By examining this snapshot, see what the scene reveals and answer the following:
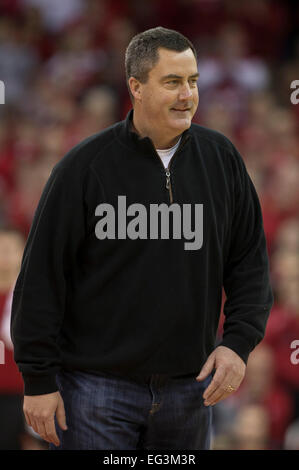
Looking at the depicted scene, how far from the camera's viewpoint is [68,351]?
6.82 ft

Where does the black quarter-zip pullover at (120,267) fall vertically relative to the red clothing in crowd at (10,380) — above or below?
above

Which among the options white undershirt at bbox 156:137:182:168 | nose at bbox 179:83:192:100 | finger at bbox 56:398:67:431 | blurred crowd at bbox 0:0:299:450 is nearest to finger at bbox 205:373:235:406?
finger at bbox 56:398:67:431

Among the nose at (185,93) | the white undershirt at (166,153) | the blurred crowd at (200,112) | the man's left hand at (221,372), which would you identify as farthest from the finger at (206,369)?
the blurred crowd at (200,112)

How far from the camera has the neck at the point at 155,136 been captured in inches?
82.1

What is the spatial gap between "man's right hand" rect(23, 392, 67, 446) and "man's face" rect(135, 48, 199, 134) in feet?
2.42

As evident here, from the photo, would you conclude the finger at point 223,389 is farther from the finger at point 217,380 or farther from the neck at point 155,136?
the neck at point 155,136

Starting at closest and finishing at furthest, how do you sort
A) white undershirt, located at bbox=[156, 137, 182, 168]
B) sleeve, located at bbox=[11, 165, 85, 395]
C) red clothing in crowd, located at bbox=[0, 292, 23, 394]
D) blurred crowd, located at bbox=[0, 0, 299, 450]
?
sleeve, located at bbox=[11, 165, 85, 395], white undershirt, located at bbox=[156, 137, 182, 168], red clothing in crowd, located at bbox=[0, 292, 23, 394], blurred crowd, located at bbox=[0, 0, 299, 450]

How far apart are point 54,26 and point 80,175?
5.10 meters

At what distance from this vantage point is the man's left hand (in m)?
2.04

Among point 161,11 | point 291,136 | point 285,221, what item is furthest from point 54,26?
point 285,221

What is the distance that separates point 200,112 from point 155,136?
12.3 feet

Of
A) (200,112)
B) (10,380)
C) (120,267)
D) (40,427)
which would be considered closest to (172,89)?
(120,267)

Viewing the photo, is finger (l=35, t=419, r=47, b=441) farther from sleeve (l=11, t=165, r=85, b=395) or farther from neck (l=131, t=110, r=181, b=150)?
neck (l=131, t=110, r=181, b=150)
